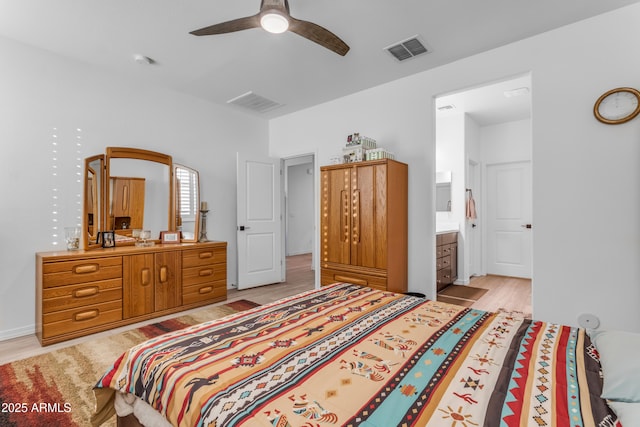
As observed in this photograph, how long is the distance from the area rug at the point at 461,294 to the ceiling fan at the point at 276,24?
11.1ft

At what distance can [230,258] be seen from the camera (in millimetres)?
4625

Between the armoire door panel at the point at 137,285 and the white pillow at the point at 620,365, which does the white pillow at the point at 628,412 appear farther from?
the armoire door panel at the point at 137,285

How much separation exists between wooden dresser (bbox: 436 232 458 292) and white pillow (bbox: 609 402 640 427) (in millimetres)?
3429

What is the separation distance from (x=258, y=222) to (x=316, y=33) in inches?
125

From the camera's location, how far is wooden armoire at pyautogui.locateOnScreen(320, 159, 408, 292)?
3.10m

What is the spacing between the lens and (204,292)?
378cm

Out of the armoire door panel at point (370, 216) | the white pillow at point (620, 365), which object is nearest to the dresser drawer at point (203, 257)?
the armoire door panel at point (370, 216)

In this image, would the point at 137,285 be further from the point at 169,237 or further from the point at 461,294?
the point at 461,294

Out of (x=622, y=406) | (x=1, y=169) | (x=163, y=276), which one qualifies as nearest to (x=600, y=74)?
(x=622, y=406)

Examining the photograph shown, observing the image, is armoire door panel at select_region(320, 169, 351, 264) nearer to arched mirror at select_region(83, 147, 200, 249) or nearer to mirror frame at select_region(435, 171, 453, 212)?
arched mirror at select_region(83, 147, 200, 249)

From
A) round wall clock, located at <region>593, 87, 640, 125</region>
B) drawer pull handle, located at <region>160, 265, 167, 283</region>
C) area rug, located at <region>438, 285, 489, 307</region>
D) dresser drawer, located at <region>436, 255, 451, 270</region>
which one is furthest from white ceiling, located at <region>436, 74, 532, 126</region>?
drawer pull handle, located at <region>160, 265, 167, 283</region>

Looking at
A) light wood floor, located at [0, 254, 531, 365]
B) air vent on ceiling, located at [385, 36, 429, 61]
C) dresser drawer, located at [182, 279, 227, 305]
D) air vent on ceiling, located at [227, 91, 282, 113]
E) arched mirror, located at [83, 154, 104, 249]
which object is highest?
air vent on ceiling, located at [227, 91, 282, 113]

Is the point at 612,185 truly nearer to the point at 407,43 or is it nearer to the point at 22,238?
the point at 407,43

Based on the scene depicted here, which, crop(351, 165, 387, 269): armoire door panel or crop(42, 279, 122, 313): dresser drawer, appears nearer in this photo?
crop(42, 279, 122, 313): dresser drawer
